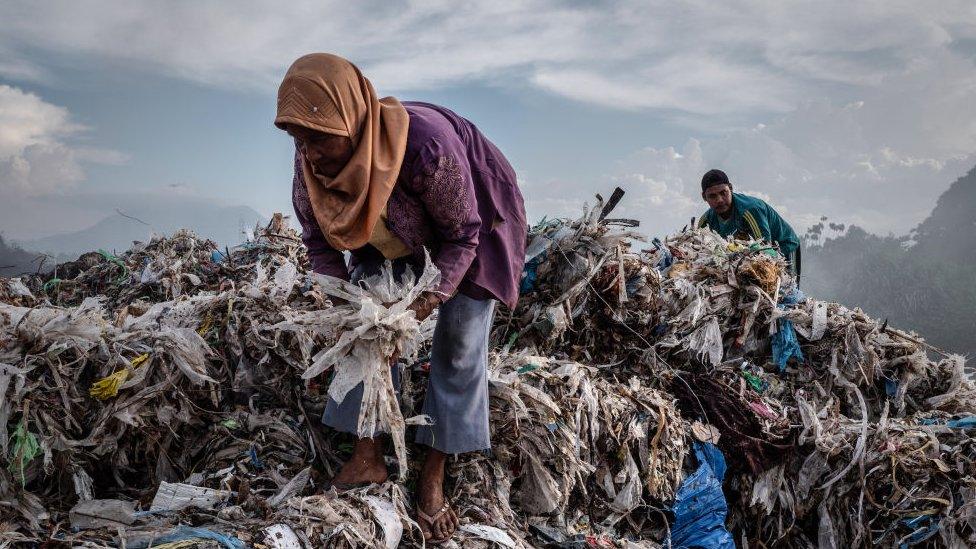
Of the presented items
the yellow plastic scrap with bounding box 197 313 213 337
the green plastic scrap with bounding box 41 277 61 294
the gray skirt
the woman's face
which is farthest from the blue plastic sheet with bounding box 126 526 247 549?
the green plastic scrap with bounding box 41 277 61 294

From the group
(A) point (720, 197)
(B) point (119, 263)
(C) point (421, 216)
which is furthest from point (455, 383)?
(A) point (720, 197)

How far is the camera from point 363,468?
2.51 m

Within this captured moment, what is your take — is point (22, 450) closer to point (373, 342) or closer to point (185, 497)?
point (185, 497)

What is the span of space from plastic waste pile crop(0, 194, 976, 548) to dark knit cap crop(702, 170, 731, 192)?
1.47 meters

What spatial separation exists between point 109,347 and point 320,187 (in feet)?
4.70

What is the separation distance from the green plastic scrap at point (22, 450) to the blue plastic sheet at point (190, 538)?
2.69ft

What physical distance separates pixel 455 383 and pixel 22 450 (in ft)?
5.60

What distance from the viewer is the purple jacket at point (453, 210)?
7.19ft

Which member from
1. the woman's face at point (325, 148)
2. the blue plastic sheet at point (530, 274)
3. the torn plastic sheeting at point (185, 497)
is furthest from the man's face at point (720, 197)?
the torn plastic sheeting at point (185, 497)

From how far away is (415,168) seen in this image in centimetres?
218

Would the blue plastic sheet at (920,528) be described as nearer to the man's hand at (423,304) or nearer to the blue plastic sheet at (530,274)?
the blue plastic sheet at (530,274)

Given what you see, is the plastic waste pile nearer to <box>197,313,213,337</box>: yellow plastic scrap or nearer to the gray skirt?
<box>197,313,213,337</box>: yellow plastic scrap

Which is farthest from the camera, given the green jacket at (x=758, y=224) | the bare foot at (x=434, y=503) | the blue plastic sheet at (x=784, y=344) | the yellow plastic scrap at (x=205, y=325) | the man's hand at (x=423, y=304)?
the green jacket at (x=758, y=224)

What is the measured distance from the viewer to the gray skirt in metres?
2.48
